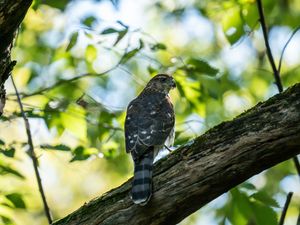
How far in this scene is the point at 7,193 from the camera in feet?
19.0

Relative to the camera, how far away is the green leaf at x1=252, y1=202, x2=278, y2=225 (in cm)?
530

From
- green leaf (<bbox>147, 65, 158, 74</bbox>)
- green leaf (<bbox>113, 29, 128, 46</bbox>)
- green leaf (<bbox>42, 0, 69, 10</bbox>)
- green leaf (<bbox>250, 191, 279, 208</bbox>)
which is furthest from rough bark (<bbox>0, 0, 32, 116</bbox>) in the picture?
green leaf (<bbox>147, 65, 158, 74</bbox>)

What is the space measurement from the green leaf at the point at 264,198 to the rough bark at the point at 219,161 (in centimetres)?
117

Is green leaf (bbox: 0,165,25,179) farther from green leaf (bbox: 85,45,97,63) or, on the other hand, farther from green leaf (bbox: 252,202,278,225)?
green leaf (bbox: 252,202,278,225)

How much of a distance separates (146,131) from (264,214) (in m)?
1.28

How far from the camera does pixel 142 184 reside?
14.4 ft

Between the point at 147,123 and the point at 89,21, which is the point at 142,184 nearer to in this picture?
the point at 147,123

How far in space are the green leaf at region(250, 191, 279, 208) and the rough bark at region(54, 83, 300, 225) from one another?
3.84ft

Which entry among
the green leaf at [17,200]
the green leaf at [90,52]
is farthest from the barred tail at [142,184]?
the green leaf at [90,52]

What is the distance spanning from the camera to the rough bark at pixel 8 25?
164 inches

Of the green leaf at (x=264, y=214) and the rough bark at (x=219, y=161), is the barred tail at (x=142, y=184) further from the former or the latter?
the green leaf at (x=264, y=214)

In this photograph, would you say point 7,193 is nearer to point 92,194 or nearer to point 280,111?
point 280,111

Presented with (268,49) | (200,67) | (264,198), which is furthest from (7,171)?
(268,49)

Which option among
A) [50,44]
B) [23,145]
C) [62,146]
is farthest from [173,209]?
[50,44]
